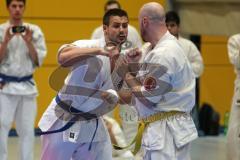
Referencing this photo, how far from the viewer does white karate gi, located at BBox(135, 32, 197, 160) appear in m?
4.87

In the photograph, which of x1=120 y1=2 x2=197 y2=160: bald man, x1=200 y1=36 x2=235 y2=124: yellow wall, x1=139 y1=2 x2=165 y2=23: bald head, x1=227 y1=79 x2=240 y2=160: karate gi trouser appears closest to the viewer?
x1=120 y1=2 x2=197 y2=160: bald man

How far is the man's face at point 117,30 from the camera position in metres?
5.17

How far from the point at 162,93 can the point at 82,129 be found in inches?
33.1

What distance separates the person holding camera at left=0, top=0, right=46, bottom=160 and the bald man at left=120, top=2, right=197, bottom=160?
275cm

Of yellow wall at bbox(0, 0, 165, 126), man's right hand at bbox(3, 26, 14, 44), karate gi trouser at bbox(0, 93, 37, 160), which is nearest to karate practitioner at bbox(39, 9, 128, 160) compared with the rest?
karate gi trouser at bbox(0, 93, 37, 160)

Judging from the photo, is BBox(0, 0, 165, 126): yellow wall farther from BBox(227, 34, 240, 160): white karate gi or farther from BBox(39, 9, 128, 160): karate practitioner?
BBox(39, 9, 128, 160): karate practitioner

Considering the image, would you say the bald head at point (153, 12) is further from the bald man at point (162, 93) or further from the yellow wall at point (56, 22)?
the yellow wall at point (56, 22)

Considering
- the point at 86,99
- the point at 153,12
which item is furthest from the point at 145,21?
the point at 86,99

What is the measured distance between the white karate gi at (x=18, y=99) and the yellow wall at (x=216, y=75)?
4.95 metres

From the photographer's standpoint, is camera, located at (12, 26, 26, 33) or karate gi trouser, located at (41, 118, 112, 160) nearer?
karate gi trouser, located at (41, 118, 112, 160)

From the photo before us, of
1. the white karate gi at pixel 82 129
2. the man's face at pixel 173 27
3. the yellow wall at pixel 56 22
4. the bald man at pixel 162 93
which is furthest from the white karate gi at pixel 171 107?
the yellow wall at pixel 56 22

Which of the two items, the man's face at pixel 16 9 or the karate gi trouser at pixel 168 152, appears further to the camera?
the man's face at pixel 16 9

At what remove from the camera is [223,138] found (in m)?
11.0

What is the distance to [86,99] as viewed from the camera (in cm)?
536
